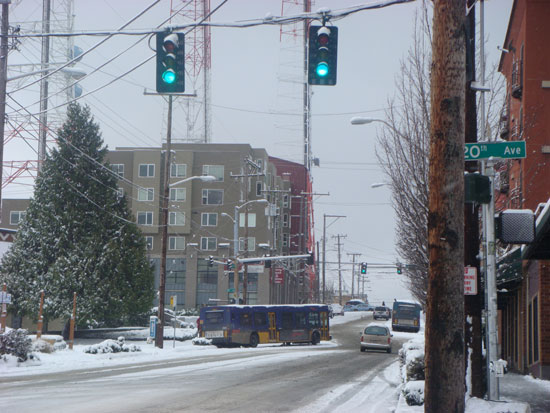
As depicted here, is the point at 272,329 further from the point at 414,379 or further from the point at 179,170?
the point at 414,379

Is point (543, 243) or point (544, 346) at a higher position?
point (543, 243)

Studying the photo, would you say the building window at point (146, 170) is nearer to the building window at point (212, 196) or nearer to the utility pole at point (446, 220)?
the building window at point (212, 196)

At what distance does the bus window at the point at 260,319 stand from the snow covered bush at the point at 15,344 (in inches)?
958

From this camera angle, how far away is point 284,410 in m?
15.3

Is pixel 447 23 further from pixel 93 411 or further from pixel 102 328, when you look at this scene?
pixel 102 328

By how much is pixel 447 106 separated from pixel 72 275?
3987 cm

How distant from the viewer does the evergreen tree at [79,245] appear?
45.7m

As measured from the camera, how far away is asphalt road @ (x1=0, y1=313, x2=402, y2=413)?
49.3 feet

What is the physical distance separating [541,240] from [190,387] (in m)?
9.38

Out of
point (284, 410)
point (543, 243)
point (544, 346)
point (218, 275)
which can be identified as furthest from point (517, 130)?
point (218, 275)

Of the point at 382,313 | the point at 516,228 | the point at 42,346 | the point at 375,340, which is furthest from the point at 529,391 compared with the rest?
the point at 382,313

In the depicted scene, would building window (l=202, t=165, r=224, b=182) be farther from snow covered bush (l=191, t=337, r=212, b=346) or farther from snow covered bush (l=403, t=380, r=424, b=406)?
snow covered bush (l=403, t=380, r=424, b=406)

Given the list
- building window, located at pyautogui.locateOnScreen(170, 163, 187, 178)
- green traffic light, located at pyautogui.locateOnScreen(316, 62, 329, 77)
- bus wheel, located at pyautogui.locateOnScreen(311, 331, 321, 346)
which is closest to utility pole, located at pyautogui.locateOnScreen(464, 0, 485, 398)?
green traffic light, located at pyautogui.locateOnScreen(316, 62, 329, 77)

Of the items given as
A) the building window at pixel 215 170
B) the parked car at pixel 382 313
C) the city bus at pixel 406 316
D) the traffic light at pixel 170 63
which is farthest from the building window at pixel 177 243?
the traffic light at pixel 170 63
